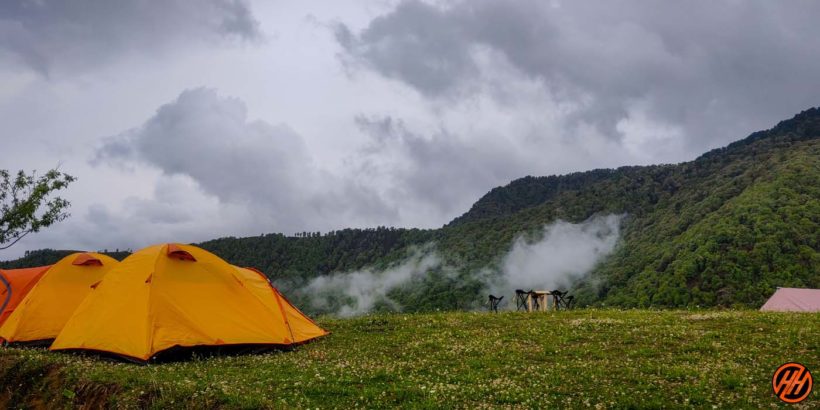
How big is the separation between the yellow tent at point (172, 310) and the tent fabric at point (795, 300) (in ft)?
121

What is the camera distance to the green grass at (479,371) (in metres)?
11.4

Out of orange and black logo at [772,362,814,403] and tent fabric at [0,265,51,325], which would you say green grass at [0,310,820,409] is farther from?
tent fabric at [0,265,51,325]

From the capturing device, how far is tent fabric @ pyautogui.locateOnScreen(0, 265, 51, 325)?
22.0 metres

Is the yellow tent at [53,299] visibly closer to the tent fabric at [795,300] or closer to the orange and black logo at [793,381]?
the orange and black logo at [793,381]

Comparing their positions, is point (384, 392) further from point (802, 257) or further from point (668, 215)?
point (668, 215)

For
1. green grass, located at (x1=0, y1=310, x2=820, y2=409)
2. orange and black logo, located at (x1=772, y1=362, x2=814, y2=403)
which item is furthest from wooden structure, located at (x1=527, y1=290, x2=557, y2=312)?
orange and black logo, located at (x1=772, y1=362, x2=814, y2=403)

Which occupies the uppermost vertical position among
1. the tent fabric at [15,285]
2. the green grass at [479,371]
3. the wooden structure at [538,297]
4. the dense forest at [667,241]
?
the dense forest at [667,241]

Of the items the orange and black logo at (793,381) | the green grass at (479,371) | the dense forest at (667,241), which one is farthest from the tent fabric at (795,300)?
the orange and black logo at (793,381)

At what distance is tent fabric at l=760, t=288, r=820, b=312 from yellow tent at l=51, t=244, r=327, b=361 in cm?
3684

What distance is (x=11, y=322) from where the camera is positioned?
2042 centimetres

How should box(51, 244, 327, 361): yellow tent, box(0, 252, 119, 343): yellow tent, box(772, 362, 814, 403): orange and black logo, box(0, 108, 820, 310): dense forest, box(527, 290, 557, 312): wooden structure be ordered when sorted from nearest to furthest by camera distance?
box(772, 362, 814, 403): orange and black logo, box(51, 244, 327, 361): yellow tent, box(0, 252, 119, 343): yellow tent, box(527, 290, 557, 312): wooden structure, box(0, 108, 820, 310): dense forest

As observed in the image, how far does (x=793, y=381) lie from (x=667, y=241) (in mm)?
104957

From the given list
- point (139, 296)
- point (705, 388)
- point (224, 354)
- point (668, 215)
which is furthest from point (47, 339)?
point (668, 215)

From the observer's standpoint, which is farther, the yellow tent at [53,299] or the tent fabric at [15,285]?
the tent fabric at [15,285]
